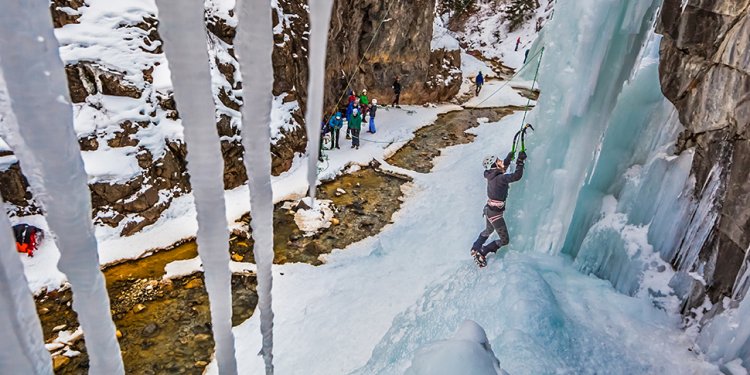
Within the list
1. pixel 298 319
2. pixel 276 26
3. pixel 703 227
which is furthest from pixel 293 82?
pixel 703 227

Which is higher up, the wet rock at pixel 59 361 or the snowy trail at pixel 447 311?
the snowy trail at pixel 447 311

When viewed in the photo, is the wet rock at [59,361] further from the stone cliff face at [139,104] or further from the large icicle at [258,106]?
the large icicle at [258,106]

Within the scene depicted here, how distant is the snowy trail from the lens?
4.25m

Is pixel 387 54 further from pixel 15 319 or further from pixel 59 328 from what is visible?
Result: pixel 15 319

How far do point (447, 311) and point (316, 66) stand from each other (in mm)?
3846

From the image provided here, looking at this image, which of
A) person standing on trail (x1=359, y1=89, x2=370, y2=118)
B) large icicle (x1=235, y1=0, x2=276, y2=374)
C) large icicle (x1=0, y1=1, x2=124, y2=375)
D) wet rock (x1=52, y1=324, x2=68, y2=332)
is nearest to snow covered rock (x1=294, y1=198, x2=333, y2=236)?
wet rock (x1=52, y1=324, x2=68, y2=332)

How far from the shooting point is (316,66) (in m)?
2.47

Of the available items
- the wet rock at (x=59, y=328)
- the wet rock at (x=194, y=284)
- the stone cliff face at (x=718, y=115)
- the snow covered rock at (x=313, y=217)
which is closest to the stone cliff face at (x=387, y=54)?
the snow covered rock at (x=313, y=217)

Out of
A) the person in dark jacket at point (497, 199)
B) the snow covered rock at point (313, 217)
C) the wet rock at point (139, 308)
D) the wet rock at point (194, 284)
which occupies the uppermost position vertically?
the person in dark jacket at point (497, 199)

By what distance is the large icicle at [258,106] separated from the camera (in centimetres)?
206

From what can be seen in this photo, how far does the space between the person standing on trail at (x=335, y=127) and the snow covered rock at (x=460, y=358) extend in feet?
31.1

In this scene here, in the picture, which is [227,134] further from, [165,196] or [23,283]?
[23,283]

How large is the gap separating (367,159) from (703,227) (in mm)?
8680

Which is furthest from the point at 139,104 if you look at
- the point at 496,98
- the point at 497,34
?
the point at 497,34
